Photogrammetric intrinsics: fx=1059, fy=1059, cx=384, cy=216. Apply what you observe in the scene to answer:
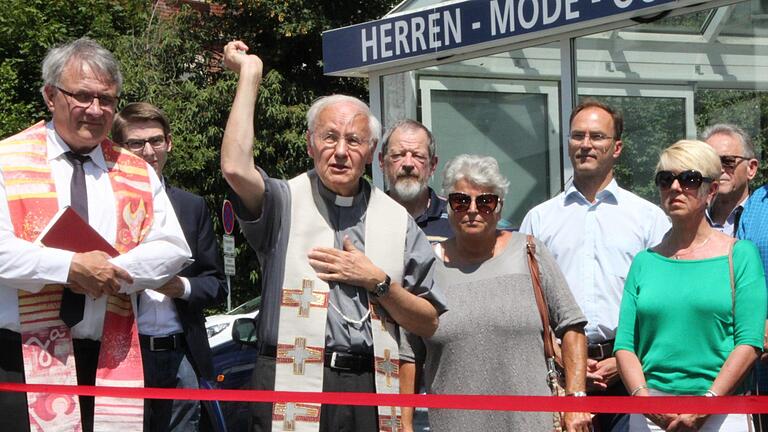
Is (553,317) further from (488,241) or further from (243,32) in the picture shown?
(243,32)

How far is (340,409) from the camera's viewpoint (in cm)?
378

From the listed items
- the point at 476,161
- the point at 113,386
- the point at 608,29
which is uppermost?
the point at 608,29

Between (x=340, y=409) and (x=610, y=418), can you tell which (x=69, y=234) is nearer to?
(x=340, y=409)

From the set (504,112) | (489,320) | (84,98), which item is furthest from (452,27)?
(84,98)

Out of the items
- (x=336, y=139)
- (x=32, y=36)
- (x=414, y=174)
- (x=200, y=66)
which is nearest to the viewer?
(x=336, y=139)

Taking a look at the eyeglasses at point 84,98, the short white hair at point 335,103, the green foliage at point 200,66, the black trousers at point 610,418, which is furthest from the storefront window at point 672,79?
the green foliage at point 200,66

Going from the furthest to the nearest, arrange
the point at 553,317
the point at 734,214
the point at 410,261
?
the point at 734,214
the point at 553,317
the point at 410,261

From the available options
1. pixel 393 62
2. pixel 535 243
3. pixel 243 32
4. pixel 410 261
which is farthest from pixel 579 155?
pixel 243 32

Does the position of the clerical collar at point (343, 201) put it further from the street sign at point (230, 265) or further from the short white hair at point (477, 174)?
the street sign at point (230, 265)

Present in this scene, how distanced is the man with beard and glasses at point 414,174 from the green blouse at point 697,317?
148 centimetres

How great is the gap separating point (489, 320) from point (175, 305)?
1.48 meters

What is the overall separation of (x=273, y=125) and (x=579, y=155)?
13413mm

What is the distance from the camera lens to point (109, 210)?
4.17 meters

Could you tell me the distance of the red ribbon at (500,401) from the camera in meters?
3.70
